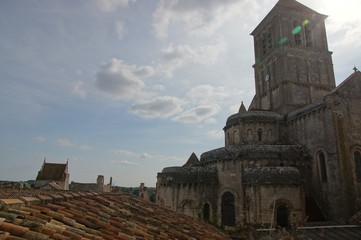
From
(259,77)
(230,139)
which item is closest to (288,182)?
(230,139)

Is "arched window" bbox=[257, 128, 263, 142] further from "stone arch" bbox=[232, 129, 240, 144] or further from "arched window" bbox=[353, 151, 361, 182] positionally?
"arched window" bbox=[353, 151, 361, 182]

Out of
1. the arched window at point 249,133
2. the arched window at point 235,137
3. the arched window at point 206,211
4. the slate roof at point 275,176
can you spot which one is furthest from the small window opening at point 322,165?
the arched window at point 206,211

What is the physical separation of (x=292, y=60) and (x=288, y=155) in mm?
11819

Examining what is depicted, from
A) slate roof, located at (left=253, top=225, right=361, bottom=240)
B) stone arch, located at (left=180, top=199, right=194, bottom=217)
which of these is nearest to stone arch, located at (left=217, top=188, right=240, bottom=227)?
stone arch, located at (left=180, top=199, right=194, bottom=217)

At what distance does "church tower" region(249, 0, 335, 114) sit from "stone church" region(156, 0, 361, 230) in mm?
108

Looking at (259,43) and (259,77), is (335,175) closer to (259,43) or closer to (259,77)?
(259,77)

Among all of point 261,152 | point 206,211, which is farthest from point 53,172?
point 261,152

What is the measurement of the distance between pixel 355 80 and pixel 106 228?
2389 cm

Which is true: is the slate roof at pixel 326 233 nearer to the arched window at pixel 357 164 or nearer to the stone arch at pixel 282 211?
the stone arch at pixel 282 211

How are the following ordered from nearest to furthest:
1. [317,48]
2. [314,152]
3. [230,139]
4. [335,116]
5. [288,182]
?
[288,182] < [335,116] < [314,152] < [230,139] < [317,48]

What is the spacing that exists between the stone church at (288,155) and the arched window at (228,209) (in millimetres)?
75

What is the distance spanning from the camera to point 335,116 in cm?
2028

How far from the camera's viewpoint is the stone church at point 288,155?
18.8 meters

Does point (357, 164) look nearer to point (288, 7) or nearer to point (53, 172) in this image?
point (288, 7)
